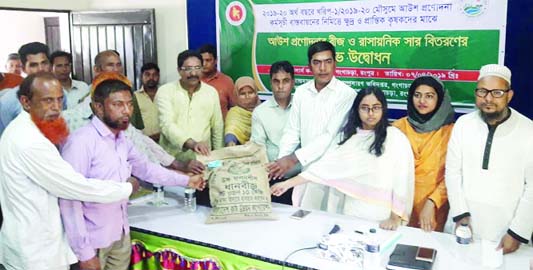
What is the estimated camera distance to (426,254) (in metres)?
2.25

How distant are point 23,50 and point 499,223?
3.26 metres

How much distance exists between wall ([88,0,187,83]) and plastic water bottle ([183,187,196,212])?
285cm

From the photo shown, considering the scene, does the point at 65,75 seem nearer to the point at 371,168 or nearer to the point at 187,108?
the point at 187,108

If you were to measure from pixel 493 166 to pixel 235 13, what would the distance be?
3242 mm

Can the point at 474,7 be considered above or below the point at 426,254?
above

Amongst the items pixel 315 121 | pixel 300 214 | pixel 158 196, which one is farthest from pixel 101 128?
pixel 315 121

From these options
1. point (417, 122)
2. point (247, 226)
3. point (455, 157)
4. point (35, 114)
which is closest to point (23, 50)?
point (35, 114)

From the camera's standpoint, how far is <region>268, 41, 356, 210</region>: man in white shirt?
3.28 meters

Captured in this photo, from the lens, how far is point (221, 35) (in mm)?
5320

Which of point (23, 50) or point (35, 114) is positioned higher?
point (23, 50)

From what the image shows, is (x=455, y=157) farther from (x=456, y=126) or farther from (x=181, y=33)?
(x=181, y=33)

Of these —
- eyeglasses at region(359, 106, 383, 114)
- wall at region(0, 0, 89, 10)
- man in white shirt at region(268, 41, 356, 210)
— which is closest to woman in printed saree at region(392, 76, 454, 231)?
eyeglasses at region(359, 106, 383, 114)

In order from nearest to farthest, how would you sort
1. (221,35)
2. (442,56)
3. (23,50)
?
(23,50) < (442,56) < (221,35)

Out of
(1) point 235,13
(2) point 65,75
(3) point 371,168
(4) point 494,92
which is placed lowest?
(3) point 371,168
